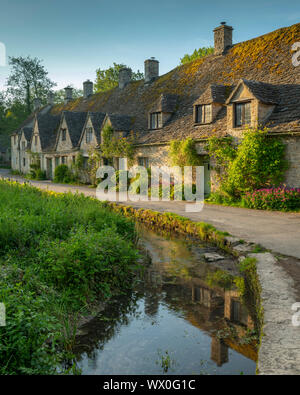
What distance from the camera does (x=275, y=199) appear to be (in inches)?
542

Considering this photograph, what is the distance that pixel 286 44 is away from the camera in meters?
17.6

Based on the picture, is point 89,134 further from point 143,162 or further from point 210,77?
point 210,77

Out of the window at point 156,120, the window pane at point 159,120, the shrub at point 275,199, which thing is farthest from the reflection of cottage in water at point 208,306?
the window at point 156,120

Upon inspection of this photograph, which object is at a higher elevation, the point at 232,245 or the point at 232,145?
the point at 232,145

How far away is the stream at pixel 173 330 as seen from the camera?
4.48 meters

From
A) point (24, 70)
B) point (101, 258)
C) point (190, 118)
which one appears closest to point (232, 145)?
point (190, 118)

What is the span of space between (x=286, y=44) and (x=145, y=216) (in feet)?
39.9

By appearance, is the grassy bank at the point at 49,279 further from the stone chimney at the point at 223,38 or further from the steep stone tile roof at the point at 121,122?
the stone chimney at the point at 223,38

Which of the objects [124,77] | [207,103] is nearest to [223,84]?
[207,103]

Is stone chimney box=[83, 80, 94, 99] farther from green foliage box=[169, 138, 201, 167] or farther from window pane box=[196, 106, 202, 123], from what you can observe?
green foliage box=[169, 138, 201, 167]

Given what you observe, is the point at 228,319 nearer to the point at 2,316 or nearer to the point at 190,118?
the point at 2,316

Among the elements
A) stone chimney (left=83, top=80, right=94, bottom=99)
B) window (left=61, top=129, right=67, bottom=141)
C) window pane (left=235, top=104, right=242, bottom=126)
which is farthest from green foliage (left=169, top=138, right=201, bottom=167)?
stone chimney (left=83, top=80, right=94, bottom=99)

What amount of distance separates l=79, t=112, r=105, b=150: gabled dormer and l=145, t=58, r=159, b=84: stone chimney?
15.9 feet

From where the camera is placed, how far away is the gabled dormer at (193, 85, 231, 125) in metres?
18.0
